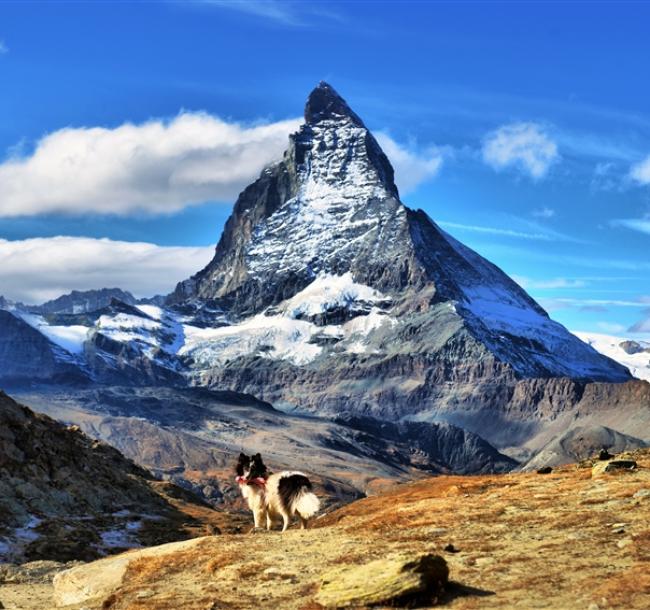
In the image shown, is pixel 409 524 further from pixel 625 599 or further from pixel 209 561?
pixel 625 599

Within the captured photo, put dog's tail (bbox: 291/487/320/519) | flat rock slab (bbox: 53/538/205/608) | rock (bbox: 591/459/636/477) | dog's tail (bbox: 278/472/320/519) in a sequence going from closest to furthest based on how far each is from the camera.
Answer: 1. flat rock slab (bbox: 53/538/205/608)
2. dog's tail (bbox: 291/487/320/519)
3. dog's tail (bbox: 278/472/320/519)
4. rock (bbox: 591/459/636/477)

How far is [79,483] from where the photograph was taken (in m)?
76.1

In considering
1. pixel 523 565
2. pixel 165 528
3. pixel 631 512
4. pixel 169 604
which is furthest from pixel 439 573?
pixel 165 528

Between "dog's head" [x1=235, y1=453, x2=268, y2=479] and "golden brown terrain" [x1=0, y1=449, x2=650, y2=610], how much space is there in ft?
11.8

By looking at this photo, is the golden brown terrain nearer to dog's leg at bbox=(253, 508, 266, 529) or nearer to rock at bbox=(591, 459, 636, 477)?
rock at bbox=(591, 459, 636, 477)

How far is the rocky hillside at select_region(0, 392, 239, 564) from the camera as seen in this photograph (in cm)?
5761

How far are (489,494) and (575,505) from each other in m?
5.93

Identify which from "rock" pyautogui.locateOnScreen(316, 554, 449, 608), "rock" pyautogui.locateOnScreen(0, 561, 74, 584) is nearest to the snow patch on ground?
"rock" pyautogui.locateOnScreen(0, 561, 74, 584)

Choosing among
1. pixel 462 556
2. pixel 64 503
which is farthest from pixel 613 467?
pixel 64 503

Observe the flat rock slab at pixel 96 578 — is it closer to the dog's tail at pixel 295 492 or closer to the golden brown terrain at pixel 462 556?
the golden brown terrain at pixel 462 556

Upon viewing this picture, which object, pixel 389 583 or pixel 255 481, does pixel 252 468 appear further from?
pixel 389 583

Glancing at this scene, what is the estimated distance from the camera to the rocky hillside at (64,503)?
5761 centimetres

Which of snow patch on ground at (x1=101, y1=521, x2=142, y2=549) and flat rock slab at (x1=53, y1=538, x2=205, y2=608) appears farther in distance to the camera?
snow patch on ground at (x1=101, y1=521, x2=142, y2=549)

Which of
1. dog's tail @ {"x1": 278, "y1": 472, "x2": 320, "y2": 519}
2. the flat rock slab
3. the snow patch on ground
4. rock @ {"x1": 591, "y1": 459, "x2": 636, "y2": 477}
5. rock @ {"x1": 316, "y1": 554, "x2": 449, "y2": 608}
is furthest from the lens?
the snow patch on ground
